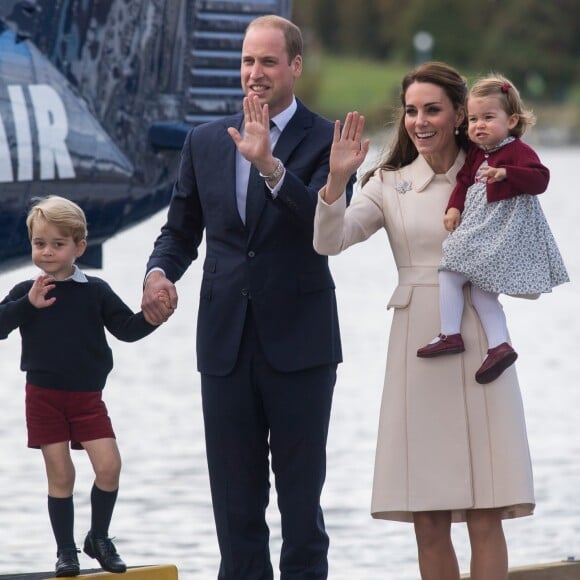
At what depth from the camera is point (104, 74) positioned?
5.78 metres

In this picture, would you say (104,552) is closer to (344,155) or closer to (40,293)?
(40,293)

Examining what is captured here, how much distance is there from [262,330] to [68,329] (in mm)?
527

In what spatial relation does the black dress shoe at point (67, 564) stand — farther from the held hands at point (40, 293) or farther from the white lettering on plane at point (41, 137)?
the white lettering on plane at point (41, 137)

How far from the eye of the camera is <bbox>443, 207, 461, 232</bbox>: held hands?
4.15 meters

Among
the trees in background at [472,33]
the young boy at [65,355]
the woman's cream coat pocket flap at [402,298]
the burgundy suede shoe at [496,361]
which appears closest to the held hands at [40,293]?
the young boy at [65,355]

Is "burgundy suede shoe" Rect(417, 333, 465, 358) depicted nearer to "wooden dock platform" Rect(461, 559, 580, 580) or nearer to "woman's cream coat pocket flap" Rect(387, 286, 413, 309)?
"woman's cream coat pocket flap" Rect(387, 286, 413, 309)

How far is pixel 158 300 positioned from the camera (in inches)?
166

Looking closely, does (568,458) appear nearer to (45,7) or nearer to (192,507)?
(192,507)

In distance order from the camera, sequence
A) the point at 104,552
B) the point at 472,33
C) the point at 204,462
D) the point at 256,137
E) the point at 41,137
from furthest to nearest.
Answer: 1. the point at 472,33
2. the point at 204,462
3. the point at 41,137
4. the point at 104,552
5. the point at 256,137

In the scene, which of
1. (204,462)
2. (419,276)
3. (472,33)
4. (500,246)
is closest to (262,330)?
(419,276)

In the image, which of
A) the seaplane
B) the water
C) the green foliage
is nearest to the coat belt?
the seaplane

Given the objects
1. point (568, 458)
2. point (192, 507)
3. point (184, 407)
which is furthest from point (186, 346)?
point (192, 507)

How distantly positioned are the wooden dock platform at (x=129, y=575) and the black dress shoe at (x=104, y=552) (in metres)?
0.02

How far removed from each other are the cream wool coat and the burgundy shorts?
0.78m
